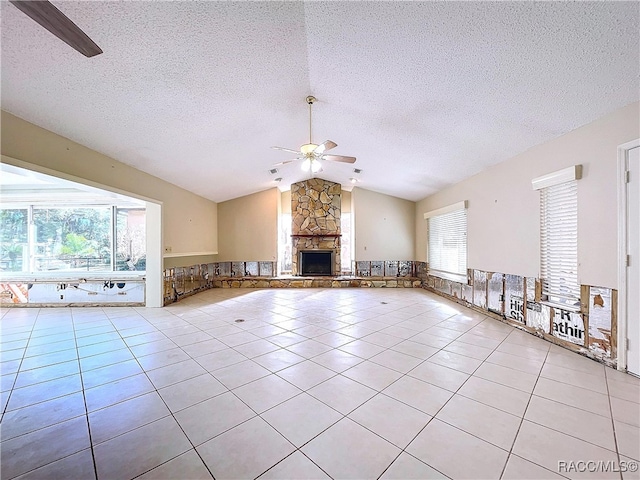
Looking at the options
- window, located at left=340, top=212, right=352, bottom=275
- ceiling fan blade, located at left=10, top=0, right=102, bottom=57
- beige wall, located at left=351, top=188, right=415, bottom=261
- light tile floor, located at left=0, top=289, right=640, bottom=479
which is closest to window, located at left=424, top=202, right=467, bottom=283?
beige wall, located at left=351, top=188, right=415, bottom=261

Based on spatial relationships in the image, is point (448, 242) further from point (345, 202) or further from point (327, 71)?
point (327, 71)

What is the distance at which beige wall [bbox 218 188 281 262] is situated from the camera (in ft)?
26.3

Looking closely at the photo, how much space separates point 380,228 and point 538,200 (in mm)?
4696

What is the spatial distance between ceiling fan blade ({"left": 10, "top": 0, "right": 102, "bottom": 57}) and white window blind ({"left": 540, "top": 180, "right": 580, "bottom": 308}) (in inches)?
184

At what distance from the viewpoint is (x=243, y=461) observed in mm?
1512

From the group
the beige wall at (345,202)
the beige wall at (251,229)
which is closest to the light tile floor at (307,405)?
the beige wall at (251,229)

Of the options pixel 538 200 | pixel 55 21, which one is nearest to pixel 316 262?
pixel 538 200

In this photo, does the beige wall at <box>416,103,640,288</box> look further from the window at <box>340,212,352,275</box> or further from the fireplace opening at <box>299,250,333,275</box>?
the fireplace opening at <box>299,250,333,275</box>

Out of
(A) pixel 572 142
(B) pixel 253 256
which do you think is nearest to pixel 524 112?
(A) pixel 572 142

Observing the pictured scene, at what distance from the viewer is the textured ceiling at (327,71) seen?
194cm

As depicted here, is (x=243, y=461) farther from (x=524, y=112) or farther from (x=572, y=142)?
(x=572, y=142)

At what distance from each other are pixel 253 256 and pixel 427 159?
5573 millimetres

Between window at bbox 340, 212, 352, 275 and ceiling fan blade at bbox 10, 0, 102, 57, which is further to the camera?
window at bbox 340, 212, 352, 275

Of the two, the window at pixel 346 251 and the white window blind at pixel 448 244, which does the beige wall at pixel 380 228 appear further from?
the white window blind at pixel 448 244
